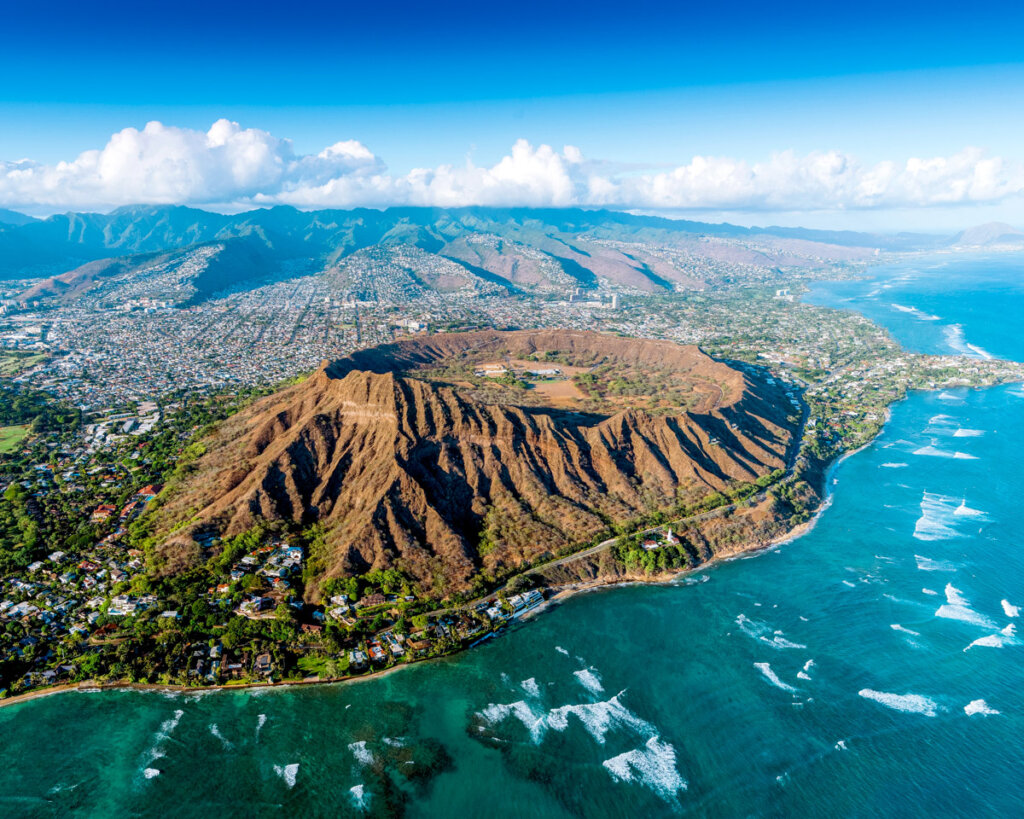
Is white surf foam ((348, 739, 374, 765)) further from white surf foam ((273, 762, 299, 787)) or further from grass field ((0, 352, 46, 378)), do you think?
grass field ((0, 352, 46, 378))

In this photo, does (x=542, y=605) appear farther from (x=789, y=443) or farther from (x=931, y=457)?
(x=931, y=457)

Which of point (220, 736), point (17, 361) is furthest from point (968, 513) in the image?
point (17, 361)

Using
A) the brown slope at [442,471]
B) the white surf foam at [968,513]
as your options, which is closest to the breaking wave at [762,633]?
the brown slope at [442,471]

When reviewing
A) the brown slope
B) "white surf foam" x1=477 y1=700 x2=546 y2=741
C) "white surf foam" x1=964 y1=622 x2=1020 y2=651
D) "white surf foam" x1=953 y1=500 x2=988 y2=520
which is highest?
the brown slope

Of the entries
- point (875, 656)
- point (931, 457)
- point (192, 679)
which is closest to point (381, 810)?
point (192, 679)

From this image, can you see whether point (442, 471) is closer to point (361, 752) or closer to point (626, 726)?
point (361, 752)

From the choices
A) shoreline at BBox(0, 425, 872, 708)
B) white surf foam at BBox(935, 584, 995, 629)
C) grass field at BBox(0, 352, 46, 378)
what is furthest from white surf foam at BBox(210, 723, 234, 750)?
grass field at BBox(0, 352, 46, 378)
